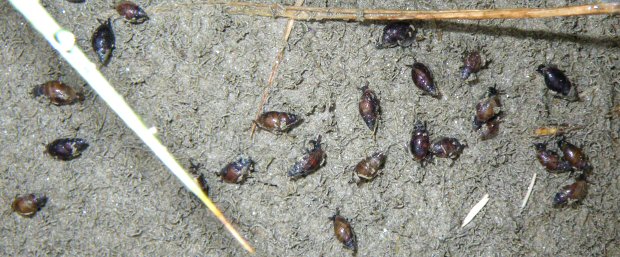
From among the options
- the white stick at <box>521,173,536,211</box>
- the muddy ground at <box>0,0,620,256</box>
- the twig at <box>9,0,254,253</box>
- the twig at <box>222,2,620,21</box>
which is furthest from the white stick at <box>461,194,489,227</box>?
the twig at <box>9,0,254,253</box>

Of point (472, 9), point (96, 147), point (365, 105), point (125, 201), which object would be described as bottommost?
point (125, 201)

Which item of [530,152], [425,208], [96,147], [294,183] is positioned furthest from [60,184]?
[530,152]

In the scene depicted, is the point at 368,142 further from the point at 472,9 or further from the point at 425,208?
the point at 472,9

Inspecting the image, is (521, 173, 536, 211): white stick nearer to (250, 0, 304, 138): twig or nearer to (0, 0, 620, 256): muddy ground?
(0, 0, 620, 256): muddy ground

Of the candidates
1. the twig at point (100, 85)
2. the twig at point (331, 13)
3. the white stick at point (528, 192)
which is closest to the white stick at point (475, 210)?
the white stick at point (528, 192)

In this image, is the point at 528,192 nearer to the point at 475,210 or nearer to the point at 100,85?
the point at 475,210

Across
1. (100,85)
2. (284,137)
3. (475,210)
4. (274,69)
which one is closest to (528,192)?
(475,210)

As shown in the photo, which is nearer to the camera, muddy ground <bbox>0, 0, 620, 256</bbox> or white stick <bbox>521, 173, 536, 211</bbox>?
muddy ground <bbox>0, 0, 620, 256</bbox>

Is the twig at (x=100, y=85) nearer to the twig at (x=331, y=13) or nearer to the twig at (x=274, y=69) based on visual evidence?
the twig at (x=274, y=69)
